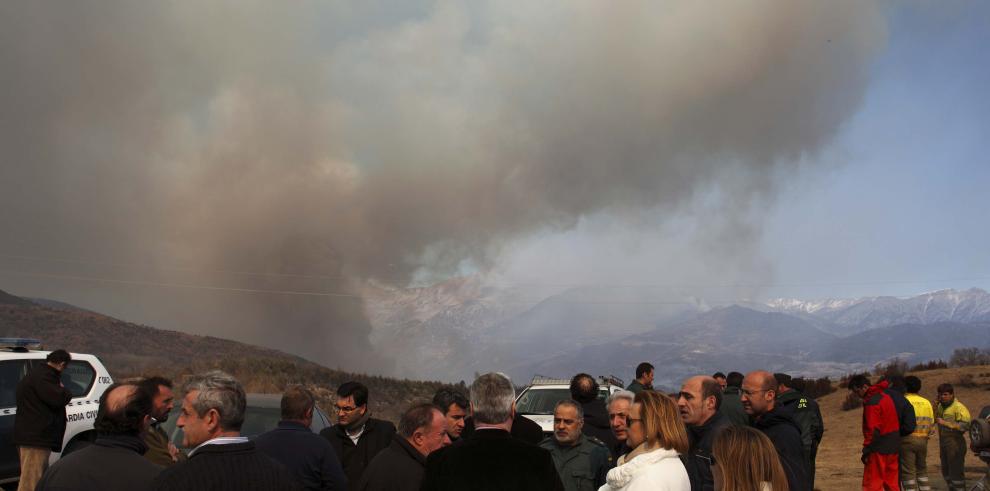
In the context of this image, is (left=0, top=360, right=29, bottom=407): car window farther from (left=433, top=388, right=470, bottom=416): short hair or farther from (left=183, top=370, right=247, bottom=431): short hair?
(left=183, top=370, right=247, bottom=431): short hair

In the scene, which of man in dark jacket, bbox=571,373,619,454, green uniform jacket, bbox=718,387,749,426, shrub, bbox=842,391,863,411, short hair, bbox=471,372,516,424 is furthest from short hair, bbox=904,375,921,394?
shrub, bbox=842,391,863,411

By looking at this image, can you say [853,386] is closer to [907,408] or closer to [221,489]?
[907,408]

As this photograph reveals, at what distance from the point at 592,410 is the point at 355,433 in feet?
7.52

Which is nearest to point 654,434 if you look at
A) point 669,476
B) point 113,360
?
point 669,476

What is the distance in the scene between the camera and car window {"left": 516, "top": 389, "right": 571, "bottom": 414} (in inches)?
484

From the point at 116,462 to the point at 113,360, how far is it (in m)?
59.2

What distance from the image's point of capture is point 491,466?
3.31 metres

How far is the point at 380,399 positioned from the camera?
35625 mm

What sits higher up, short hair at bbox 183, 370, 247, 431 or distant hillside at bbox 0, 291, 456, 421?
distant hillside at bbox 0, 291, 456, 421

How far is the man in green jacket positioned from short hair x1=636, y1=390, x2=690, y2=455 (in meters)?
1.22

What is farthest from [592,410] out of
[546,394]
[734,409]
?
[546,394]

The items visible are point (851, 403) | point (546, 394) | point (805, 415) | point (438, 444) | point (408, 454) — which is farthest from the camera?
point (851, 403)

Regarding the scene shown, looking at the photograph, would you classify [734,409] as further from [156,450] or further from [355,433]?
[156,450]

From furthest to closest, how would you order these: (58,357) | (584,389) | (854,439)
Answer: (854,439) → (58,357) → (584,389)
